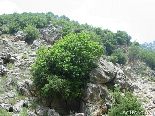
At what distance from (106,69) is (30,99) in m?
9.75

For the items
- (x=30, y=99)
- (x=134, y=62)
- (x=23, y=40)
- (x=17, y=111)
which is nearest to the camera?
(x=17, y=111)

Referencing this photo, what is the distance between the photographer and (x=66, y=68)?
1755cm

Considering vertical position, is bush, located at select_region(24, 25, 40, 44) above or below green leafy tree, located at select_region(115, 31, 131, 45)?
below

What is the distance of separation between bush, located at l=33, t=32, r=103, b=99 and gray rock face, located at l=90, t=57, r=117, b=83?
70 centimetres

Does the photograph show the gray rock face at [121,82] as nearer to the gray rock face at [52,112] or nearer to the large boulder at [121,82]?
the large boulder at [121,82]

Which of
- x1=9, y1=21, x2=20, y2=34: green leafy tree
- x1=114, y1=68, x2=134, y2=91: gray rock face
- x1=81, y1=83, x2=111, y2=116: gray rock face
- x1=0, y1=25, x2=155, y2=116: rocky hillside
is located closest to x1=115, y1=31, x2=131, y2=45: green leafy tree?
x1=9, y1=21, x2=20, y2=34: green leafy tree

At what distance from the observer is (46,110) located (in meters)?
17.5

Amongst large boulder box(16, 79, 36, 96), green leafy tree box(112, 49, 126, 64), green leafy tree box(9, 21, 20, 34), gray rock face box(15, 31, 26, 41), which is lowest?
large boulder box(16, 79, 36, 96)

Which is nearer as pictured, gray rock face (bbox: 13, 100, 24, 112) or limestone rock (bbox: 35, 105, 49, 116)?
gray rock face (bbox: 13, 100, 24, 112)

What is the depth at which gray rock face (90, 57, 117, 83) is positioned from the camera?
758 inches

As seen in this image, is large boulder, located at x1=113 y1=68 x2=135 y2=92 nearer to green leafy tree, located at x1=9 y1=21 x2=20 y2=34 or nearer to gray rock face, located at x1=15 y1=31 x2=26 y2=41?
gray rock face, located at x1=15 y1=31 x2=26 y2=41

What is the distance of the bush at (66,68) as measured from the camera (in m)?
17.1

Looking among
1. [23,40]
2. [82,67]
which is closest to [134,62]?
[23,40]

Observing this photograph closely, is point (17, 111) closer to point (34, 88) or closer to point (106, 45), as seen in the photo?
point (34, 88)
